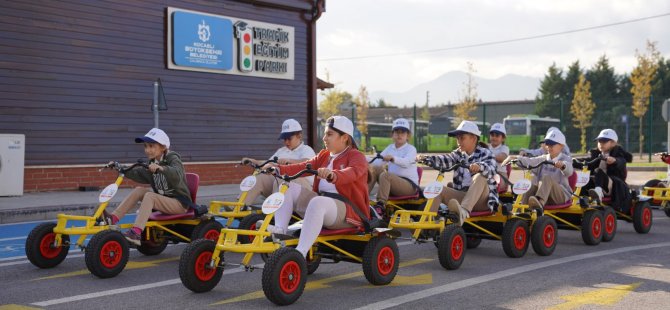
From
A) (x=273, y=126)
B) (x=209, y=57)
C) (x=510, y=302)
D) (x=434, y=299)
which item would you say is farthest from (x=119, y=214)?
(x=273, y=126)

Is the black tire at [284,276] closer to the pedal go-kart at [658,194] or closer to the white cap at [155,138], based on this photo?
the white cap at [155,138]

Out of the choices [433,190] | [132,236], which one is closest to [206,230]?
[132,236]

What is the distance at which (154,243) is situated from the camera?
8859mm

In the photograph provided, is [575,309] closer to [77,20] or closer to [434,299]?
[434,299]

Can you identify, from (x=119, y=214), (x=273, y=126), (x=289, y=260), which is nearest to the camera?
(x=289, y=260)

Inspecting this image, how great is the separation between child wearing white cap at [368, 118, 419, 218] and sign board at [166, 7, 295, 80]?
31.1 feet

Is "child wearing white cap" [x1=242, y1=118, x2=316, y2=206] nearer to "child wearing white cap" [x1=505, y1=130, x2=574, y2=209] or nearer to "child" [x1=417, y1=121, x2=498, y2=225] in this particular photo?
"child" [x1=417, y1=121, x2=498, y2=225]

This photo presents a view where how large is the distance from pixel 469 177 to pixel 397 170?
1.92 metres

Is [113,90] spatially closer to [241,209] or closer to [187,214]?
[241,209]

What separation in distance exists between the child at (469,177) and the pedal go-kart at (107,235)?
8.25ft

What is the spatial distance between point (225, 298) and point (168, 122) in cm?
1322

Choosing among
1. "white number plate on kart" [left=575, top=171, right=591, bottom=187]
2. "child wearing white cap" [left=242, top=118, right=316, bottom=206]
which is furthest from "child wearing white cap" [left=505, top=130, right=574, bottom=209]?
"child wearing white cap" [left=242, top=118, right=316, bottom=206]

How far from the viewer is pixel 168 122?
19234mm

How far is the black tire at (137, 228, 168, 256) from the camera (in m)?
8.59
